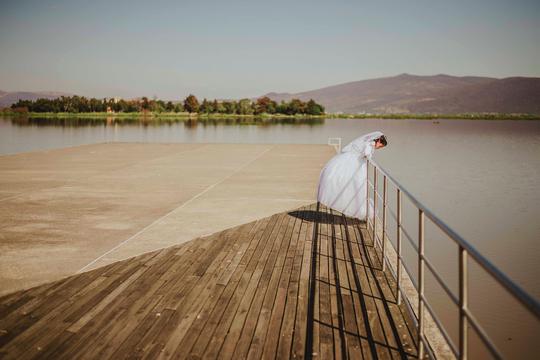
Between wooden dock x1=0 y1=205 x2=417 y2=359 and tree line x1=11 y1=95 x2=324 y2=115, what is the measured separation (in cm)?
Result: 16744

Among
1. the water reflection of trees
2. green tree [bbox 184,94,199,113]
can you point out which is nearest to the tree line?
green tree [bbox 184,94,199,113]

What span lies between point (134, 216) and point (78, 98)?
176 m

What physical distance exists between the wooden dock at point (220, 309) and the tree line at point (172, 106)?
6592 inches

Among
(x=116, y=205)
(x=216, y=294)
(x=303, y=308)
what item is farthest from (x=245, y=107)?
(x=303, y=308)

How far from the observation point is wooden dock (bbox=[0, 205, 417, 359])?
314 cm

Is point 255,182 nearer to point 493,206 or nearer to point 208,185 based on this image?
point 208,185

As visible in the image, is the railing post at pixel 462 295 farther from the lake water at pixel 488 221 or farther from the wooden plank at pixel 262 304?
the lake water at pixel 488 221

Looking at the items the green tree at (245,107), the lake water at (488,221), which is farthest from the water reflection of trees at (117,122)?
the green tree at (245,107)

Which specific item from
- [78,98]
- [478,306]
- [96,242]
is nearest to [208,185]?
[96,242]

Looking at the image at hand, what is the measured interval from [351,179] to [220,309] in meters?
3.40

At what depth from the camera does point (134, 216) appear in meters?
7.67

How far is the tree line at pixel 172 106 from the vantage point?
531 feet

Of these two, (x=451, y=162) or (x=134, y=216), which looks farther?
(x=451, y=162)

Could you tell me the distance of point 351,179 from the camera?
260 inches
